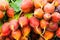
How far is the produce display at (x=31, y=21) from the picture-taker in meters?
1.17

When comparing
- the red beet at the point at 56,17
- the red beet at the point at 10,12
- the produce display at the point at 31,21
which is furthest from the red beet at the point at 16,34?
the red beet at the point at 56,17

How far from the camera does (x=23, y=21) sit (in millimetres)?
1200

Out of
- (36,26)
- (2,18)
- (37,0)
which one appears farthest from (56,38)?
(2,18)

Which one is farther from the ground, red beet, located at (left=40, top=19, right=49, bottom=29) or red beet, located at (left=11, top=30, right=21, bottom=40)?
red beet, located at (left=40, top=19, right=49, bottom=29)

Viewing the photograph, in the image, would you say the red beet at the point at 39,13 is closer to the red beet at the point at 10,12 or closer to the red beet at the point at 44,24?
the red beet at the point at 44,24

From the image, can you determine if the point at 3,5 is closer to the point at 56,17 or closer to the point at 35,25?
the point at 35,25

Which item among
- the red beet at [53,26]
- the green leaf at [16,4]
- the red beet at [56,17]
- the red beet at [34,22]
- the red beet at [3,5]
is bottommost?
the red beet at [53,26]

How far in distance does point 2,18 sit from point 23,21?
17 centimetres

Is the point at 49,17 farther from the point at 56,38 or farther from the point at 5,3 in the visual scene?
the point at 5,3

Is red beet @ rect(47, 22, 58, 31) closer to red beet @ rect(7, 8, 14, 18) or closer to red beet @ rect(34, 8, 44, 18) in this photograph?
red beet @ rect(34, 8, 44, 18)

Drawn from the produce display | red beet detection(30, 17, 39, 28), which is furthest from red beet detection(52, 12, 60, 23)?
red beet detection(30, 17, 39, 28)

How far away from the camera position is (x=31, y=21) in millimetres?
1205

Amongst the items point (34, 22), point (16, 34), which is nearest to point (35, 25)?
point (34, 22)

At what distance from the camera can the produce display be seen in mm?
1172
